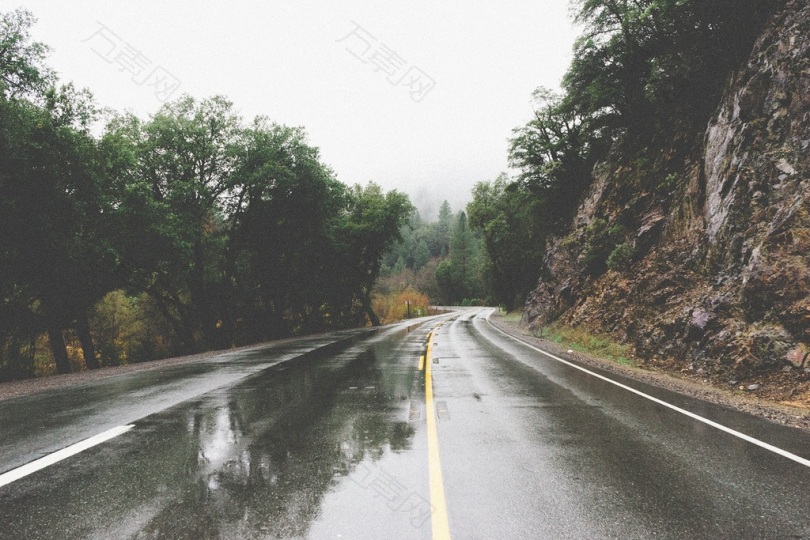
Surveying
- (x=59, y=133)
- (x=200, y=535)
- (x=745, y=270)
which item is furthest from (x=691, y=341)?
(x=59, y=133)

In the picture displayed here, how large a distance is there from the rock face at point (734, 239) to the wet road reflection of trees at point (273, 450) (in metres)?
7.73

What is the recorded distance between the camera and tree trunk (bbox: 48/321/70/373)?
15812mm

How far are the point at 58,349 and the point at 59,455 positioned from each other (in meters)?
15.0

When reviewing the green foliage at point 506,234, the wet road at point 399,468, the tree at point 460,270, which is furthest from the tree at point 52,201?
the tree at point 460,270

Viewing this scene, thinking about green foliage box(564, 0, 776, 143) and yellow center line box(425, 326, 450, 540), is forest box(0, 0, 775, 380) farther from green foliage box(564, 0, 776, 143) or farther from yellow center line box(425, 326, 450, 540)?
yellow center line box(425, 326, 450, 540)

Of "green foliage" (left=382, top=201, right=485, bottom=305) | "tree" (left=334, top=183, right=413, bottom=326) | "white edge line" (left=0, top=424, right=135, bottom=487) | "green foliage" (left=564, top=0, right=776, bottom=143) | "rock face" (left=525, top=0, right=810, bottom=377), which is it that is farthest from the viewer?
"green foliage" (left=382, top=201, right=485, bottom=305)

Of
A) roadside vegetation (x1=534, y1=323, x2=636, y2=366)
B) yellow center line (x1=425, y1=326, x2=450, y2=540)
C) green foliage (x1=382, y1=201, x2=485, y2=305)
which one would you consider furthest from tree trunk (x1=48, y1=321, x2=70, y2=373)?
green foliage (x1=382, y1=201, x2=485, y2=305)

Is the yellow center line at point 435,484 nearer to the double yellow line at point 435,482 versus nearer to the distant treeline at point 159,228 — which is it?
the double yellow line at point 435,482

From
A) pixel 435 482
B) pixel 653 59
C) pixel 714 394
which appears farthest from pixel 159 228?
pixel 653 59

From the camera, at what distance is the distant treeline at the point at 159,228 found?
1287 cm

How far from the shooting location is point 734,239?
11.3 m

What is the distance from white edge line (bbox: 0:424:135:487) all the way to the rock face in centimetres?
1151

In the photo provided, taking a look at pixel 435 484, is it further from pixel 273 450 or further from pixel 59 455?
pixel 59 455

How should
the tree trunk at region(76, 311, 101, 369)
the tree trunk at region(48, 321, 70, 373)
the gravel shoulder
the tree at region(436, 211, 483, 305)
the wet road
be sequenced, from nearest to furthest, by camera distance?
1. the wet road
2. the gravel shoulder
3. the tree trunk at region(48, 321, 70, 373)
4. the tree trunk at region(76, 311, 101, 369)
5. the tree at region(436, 211, 483, 305)
